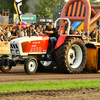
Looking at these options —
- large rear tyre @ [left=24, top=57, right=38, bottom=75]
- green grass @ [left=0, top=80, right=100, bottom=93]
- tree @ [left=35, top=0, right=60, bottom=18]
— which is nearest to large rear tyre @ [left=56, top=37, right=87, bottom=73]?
large rear tyre @ [left=24, top=57, right=38, bottom=75]

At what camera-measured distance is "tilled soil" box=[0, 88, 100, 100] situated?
6.02 metres

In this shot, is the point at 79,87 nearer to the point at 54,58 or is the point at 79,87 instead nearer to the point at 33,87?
the point at 33,87

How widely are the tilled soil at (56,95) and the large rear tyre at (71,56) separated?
12.2 ft

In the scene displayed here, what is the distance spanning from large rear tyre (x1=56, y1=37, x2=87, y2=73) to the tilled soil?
3.73m

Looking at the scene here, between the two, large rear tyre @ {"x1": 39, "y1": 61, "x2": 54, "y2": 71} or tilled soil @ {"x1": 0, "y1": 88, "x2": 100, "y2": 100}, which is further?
large rear tyre @ {"x1": 39, "y1": 61, "x2": 54, "y2": 71}

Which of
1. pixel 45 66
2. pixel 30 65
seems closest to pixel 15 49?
pixel 30 65

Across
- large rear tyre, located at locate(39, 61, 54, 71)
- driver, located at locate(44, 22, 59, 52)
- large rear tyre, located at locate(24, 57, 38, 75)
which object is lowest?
large rear tyre, located at locate(39, 61, 54, 71)

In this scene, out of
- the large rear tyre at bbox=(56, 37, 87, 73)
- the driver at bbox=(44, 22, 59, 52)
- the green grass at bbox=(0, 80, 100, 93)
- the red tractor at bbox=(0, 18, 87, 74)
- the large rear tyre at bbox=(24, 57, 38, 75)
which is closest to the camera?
the green grass at bbox=(0, 80, 100, 93)

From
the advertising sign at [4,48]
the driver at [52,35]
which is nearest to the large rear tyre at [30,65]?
the driver at [52,35]

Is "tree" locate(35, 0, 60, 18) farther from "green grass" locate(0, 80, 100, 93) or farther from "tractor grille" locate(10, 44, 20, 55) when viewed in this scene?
"green grass" locate(0, 80, 100, 93)

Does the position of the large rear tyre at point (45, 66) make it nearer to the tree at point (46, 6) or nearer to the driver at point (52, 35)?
the driver at point (52, 35)

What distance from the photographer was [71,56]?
11.3m

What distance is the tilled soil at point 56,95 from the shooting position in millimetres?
6020

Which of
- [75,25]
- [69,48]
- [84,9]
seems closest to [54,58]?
[69,48]
